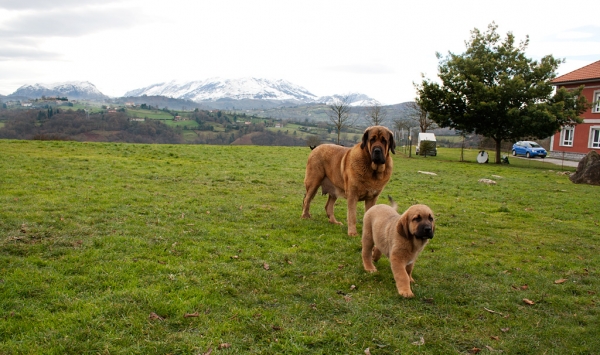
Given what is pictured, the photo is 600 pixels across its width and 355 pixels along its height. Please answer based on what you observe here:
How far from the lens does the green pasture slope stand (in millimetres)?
4684

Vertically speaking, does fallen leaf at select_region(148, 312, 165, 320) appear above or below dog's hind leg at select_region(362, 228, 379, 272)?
below

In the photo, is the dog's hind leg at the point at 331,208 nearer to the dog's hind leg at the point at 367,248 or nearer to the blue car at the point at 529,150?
the dog's hind leg at the point at 367,248

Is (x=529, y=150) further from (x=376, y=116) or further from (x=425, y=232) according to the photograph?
(x=425, y=232)

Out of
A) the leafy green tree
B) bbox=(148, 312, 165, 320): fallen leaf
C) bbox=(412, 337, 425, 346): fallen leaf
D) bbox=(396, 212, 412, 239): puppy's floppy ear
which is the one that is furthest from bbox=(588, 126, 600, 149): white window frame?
bbox=(148, 312, 165, 320): fallen leaf

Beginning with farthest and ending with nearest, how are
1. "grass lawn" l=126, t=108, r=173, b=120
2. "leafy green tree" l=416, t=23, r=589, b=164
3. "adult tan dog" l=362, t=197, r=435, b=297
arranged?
"grass lawn" l=126, t=108, r=173, b=120
"leafy green tree" l=416, t=23, r=589, b=164
"adult tan dog" l=362, t=197, r=435, b=297

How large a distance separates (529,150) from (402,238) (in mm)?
50519

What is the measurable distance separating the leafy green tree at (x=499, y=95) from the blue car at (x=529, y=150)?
12221mm

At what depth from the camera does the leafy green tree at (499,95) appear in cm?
3419

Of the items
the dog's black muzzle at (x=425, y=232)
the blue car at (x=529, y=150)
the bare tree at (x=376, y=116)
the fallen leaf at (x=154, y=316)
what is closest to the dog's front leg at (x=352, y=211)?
the dog's black muzzle at (x=425, y=232)

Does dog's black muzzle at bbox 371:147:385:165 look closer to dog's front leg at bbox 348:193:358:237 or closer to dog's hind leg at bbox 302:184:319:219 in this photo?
dog's front leg at bbox 348:193:358:237

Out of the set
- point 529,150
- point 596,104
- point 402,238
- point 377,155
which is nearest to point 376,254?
point 402,238

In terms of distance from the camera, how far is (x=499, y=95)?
3466 cm

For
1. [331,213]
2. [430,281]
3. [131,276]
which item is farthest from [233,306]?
[331,213]

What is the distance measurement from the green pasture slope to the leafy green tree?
24531 mm
